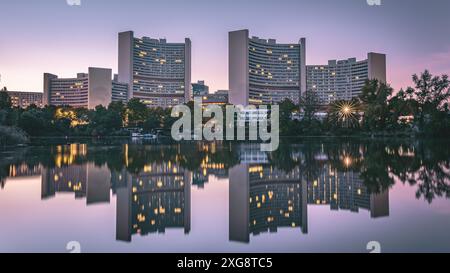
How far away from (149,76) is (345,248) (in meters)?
141

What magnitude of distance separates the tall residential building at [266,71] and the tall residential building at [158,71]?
87.4ft

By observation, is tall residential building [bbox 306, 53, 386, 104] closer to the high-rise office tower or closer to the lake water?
the high-rise office tower

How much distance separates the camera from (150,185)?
10.8 metres

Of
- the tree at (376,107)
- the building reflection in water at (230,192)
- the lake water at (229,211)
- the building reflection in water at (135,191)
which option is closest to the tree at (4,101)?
the building reflection in water at (230,192)

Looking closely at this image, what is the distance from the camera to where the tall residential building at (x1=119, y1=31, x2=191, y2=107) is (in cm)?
13400

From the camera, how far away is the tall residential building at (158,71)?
134000 mm

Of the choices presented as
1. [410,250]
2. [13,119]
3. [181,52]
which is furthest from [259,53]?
[410,250]

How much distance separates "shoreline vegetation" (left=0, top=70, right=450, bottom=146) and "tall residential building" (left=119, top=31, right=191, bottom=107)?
61.6 meters

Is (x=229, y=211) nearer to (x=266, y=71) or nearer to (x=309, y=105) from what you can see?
(x=309, y=105)

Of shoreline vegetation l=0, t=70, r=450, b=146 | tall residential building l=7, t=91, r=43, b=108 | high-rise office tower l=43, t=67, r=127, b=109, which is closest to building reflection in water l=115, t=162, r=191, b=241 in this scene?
shoreline vegetation l=0, t=70, r=450, b=146

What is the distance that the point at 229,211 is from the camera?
7.67 meters

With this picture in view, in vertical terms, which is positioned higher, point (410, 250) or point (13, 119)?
point (13, 119)

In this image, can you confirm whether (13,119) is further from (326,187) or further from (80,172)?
(326,187)

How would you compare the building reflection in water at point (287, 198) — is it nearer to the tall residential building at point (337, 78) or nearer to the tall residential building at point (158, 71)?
the tall residential building at point (158, 71)
